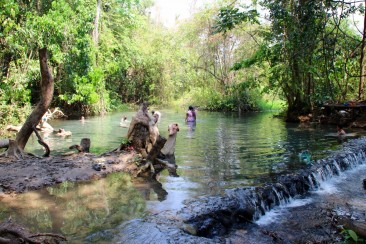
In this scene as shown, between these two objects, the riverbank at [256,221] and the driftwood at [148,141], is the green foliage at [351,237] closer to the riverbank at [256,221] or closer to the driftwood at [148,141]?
the riverbank at [256,221]

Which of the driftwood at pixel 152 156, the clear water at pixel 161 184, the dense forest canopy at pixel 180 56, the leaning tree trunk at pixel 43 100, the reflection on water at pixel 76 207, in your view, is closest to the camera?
the reflection on water at pixel 76 207

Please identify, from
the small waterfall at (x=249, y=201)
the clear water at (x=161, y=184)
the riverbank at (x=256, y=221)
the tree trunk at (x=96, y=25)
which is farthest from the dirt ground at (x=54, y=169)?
the tree trunk at (x=96, y=25)

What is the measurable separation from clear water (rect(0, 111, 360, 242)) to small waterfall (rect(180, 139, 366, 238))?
45 cm

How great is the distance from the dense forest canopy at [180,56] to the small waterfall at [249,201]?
2.17m

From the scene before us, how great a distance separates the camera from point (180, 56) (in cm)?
4022

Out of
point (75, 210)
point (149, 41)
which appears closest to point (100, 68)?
point (149, 41)

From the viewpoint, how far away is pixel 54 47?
19688 mm

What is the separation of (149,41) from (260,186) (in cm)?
3590

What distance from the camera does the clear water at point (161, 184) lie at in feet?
20.0

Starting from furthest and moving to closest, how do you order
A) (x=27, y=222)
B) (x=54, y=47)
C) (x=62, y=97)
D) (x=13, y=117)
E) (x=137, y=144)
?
1. (x=62, y=97)
2. (x=54, y=47)
3. (x=13, y=117)
4. (x=137, y=144)
5. (x=27, y=222)

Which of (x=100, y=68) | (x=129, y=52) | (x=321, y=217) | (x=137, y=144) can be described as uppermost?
(x=129, y=52)

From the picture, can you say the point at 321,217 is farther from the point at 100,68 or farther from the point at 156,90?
the point at 156,90

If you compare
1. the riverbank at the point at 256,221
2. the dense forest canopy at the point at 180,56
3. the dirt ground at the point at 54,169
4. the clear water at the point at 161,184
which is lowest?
the riverbank at the point at 256,221

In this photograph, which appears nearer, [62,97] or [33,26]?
[33,26]
